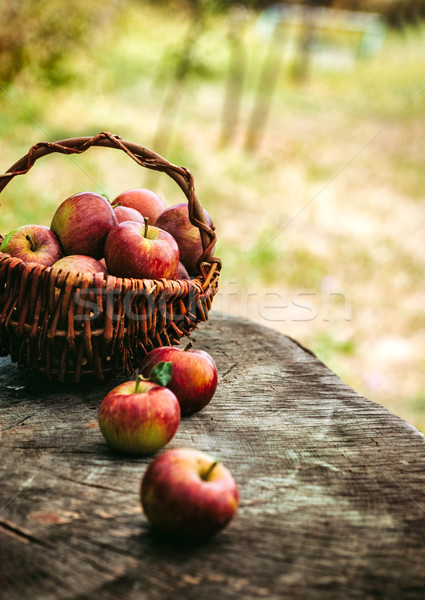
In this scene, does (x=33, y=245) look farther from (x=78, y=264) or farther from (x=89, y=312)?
(x=89, y=312)

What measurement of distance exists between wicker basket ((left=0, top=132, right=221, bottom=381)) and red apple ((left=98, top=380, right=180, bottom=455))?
0.26 meters

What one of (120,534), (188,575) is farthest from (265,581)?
(120,534)

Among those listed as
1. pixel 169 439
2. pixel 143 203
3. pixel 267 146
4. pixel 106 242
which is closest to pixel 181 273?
pixel 106 242

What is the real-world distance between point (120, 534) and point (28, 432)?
0.48 m

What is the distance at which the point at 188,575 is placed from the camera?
3.48 ft

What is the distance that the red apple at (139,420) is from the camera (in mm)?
1400

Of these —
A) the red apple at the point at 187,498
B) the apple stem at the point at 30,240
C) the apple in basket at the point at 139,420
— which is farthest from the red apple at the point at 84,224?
the red apple at the point at 187,498

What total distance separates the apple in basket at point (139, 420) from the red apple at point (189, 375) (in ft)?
Result: 0.52

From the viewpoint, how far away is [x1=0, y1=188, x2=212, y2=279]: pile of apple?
176cm

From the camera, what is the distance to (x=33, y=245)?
1818mm

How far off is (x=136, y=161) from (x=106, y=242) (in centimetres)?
27

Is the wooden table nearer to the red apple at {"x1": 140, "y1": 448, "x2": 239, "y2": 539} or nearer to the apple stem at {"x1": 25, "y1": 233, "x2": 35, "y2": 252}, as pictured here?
the red apple at {"x1": 140, "y1": 448, "x2": 239, "y2": 539}

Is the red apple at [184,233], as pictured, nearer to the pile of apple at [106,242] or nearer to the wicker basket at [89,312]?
the pile of apple at [106,242]

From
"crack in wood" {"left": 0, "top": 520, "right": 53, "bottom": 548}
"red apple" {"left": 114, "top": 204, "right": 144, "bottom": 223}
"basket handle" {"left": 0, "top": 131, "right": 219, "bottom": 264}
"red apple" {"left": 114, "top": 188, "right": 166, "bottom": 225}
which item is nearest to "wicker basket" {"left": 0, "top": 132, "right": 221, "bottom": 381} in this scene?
"basket handle" {"left": 0, "top": 131, "right": 219, "bottom": 264}
